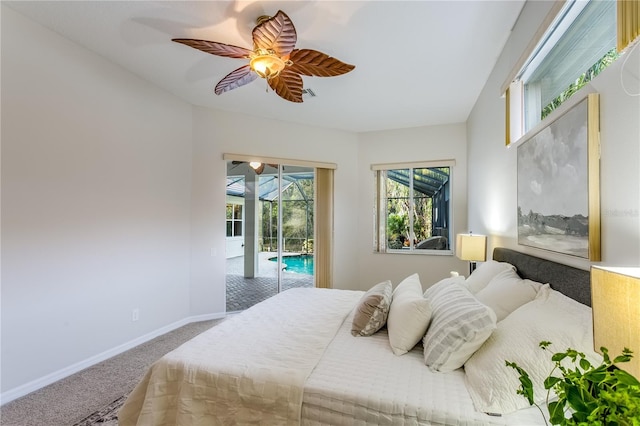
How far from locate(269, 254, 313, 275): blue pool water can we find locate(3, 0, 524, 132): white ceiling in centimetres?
236

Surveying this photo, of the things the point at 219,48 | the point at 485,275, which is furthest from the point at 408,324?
the point at 219,48

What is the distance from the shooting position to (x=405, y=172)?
4.92 meters

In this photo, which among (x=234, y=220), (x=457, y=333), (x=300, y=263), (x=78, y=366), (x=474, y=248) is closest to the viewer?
(x=457, y=333)

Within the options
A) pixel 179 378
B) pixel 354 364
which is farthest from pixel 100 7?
pixel 354 364

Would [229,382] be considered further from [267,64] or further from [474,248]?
[474,248]

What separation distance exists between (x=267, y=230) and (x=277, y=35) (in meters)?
3.08

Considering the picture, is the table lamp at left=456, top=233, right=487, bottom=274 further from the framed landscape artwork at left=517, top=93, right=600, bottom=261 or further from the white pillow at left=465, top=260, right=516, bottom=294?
the framed landscape artwork at left=517, top=93, right=600, bottom=261

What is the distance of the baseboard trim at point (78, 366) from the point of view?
223cm

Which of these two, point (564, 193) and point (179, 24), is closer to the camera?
point (564, 193)

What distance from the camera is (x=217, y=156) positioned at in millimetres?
4156

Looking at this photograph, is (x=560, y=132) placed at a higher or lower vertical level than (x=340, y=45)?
lower

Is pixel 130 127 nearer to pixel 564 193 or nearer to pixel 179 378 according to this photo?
pixel 179 378

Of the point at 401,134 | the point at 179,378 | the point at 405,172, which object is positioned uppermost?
the point at 401,134

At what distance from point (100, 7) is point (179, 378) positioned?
2634 millimetres
